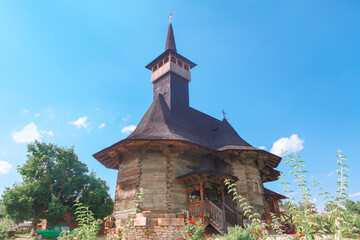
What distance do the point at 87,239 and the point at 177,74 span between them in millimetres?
18424

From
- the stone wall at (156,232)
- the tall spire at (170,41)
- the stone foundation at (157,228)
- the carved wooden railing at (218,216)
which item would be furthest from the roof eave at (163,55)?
the stone wall at (156,232)

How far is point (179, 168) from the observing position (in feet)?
52.3

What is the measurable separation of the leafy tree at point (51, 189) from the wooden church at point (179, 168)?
377 inches

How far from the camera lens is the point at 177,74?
22.2 meters

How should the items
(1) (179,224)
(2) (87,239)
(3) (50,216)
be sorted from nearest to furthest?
(2) (87,239)
(1) (179,224)
(3) (50,216)

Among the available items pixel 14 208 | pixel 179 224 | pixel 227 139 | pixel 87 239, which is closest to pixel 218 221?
pixel 179 224

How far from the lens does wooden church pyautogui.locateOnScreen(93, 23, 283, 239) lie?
14.2 meters

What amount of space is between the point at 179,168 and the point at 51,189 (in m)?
16.9

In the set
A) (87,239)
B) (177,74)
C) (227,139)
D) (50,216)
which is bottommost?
(87,239)

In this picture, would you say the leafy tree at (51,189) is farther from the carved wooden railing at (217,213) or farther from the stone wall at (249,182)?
the stone wall at (249,182)

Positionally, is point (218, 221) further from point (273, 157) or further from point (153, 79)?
point (153, 79)

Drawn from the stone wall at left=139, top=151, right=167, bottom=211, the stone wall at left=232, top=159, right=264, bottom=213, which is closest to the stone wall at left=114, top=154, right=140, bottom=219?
the stone wall at left=139, top=151, right=167, bottom=211

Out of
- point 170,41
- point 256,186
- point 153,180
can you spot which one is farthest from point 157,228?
point 170,41

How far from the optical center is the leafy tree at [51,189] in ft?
Result: 77.9
